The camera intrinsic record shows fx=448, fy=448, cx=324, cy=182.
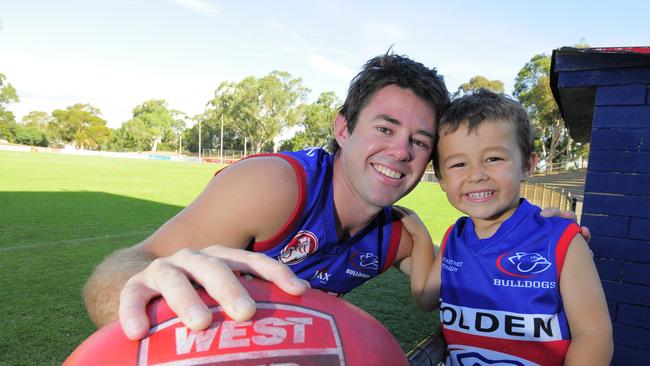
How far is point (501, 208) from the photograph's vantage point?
7.07 ft

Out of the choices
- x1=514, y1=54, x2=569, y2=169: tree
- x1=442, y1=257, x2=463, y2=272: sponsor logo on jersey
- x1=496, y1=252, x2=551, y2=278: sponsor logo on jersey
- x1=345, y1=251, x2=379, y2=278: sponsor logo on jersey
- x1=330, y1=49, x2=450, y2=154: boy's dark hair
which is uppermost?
x1=514, y1=54, x2=569, y2=169: tree

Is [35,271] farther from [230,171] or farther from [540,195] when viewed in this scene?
[540,195]

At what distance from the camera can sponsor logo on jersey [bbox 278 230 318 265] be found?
2.19 meters

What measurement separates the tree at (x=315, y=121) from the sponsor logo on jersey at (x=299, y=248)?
56.3 m

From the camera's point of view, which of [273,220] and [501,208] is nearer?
[273,220]

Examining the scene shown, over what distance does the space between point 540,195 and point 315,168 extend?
19.8 metres

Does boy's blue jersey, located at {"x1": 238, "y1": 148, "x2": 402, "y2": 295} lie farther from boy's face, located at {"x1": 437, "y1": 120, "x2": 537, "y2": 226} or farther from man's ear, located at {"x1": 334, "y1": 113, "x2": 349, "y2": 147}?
boy's face, located at {"x1": 437, "y1": 120, "x2": 537, "y2": 226}

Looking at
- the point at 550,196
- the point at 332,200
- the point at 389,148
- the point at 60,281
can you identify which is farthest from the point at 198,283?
the point at 550,196

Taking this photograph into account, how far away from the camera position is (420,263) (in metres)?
2.58

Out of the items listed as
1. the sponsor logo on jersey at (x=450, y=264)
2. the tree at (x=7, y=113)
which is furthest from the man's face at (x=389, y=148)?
the tree at (x=7, y=113)

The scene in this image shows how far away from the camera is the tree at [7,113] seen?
243ft

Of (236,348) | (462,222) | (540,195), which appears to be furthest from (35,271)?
(540,195)

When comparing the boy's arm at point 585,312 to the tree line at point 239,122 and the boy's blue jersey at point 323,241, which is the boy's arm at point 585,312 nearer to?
the boy's blue jersey at point 323,241

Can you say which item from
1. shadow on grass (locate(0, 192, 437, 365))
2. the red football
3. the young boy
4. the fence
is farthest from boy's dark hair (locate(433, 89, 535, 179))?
the fence
